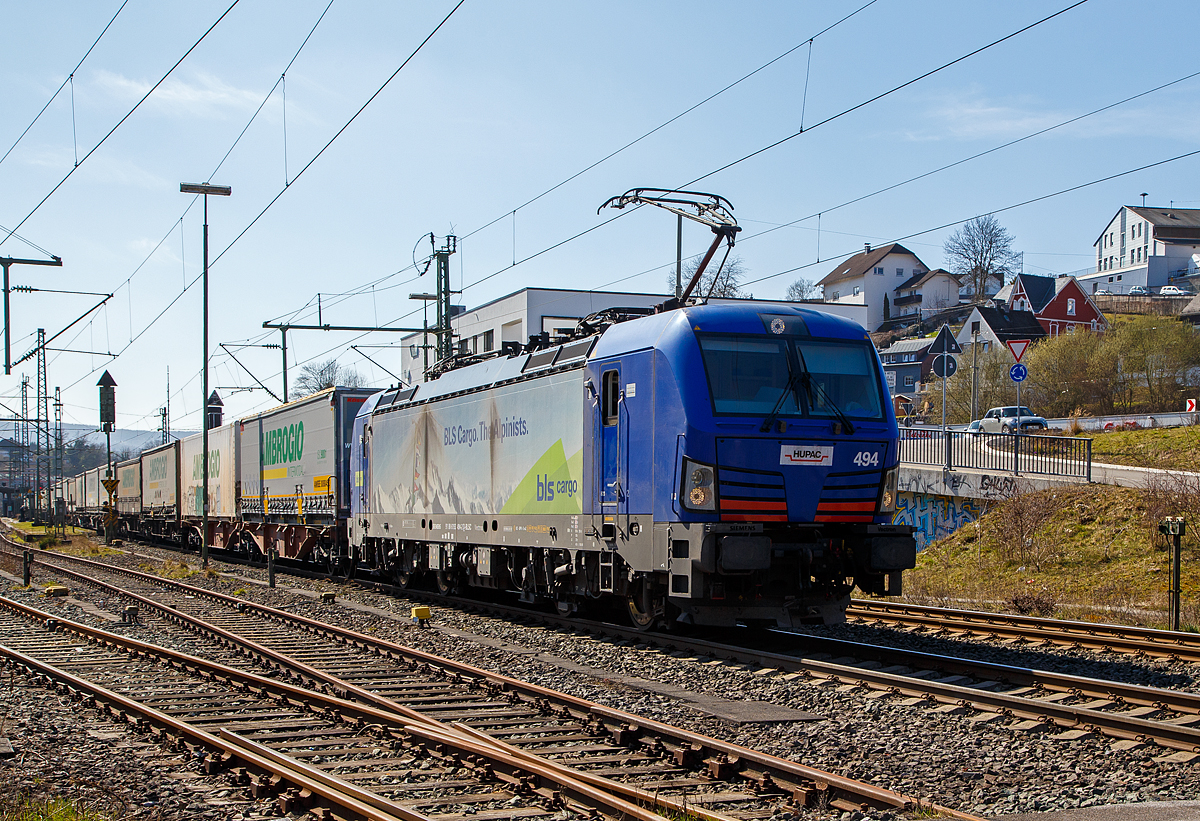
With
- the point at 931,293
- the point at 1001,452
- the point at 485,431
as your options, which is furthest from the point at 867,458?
the point at 931,293

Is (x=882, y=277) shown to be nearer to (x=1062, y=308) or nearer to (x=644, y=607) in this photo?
(x=1062, y=308)

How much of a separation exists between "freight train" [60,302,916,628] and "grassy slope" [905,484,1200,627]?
4.90m

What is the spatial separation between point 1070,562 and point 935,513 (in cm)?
543

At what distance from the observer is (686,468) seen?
34.6 feet

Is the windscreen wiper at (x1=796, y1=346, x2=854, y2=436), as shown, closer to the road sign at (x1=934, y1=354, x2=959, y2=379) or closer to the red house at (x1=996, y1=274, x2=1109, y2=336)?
the road sign at (x1=934, y1=354, x2=959, y2=379)

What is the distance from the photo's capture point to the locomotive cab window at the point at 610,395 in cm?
1191

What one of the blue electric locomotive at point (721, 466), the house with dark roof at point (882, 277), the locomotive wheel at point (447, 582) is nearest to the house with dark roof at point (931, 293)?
the house with dark roof at point (882, 277)

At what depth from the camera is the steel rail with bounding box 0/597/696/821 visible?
5.71 m

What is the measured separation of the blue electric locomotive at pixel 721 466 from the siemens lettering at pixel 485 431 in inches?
30.4

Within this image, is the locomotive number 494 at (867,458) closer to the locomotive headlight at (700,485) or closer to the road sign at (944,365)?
the locomotive headlight at (700,485)

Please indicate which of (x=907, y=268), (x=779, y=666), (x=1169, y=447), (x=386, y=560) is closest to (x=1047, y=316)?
(x=907, y=268)

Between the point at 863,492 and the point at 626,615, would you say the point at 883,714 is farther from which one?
the point at 626,615

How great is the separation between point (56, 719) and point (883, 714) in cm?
675

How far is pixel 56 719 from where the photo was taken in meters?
8.77
